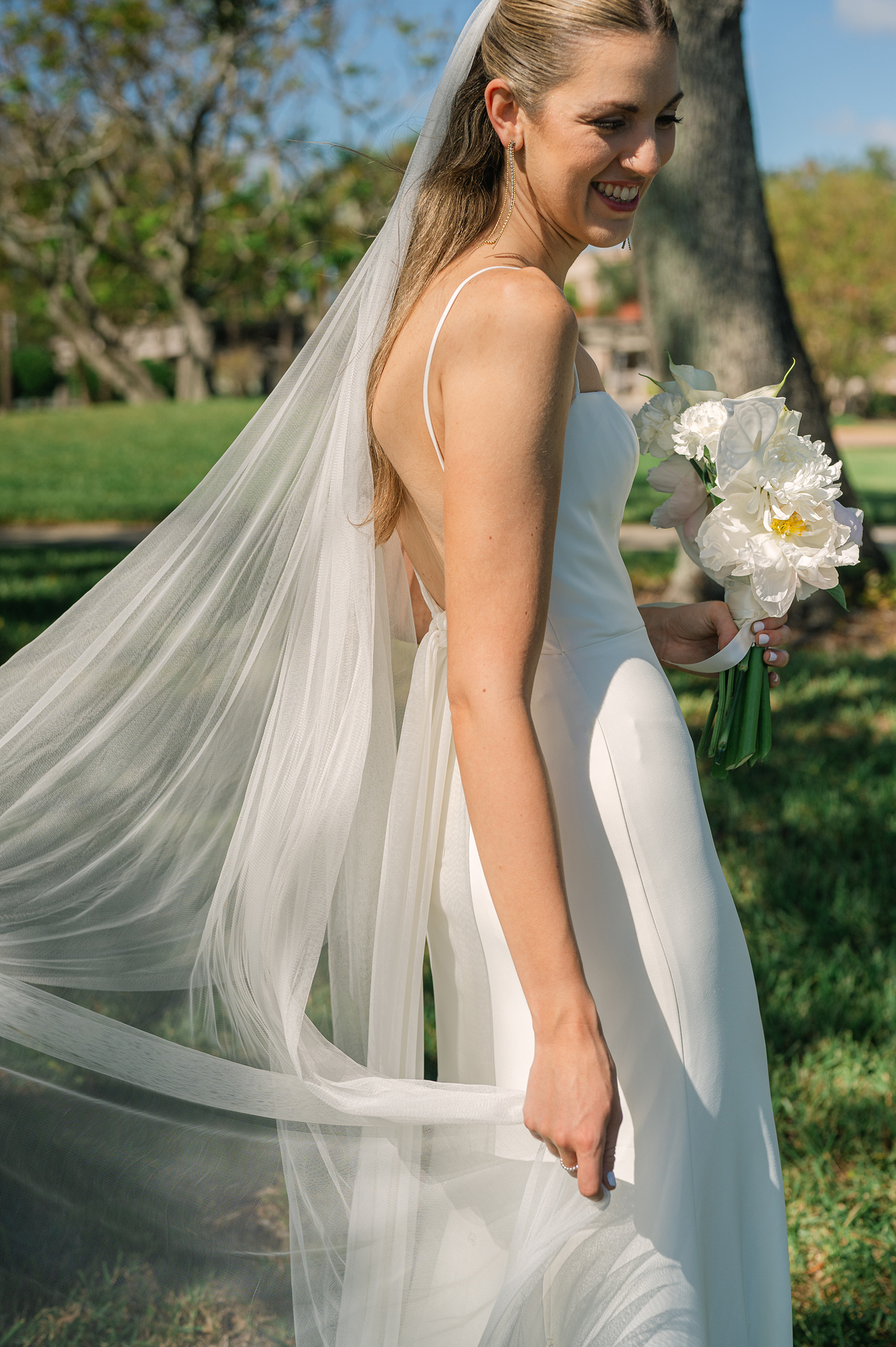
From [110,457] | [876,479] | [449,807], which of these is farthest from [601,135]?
[876,479]

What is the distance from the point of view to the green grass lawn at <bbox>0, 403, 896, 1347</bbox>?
87.7 inches

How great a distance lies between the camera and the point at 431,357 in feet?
4.64

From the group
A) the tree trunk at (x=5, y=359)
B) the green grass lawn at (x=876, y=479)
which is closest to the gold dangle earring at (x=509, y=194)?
the green grass lawn at (x=876, y=479)

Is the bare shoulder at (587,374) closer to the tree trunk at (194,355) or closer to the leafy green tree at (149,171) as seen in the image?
the leafy green tree at (149,171)

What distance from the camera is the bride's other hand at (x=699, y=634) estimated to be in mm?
1855

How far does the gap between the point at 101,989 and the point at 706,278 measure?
6.35m

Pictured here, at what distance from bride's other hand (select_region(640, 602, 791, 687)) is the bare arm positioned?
63 cm

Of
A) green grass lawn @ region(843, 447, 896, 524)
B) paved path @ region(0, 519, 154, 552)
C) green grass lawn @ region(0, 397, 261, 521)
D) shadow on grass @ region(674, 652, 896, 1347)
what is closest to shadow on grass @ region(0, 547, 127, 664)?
paved path @ region(0, 519, 154, 552)

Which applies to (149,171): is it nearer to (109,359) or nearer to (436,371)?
(109,359)

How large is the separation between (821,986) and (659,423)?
2053mm

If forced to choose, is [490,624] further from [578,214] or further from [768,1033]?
[768,1033]

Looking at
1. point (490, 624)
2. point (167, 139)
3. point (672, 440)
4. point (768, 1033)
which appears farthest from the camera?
point (167, 139)

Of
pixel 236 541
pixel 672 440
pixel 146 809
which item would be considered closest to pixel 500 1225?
pixel 146 809

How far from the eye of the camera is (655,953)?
1520 millimetres
